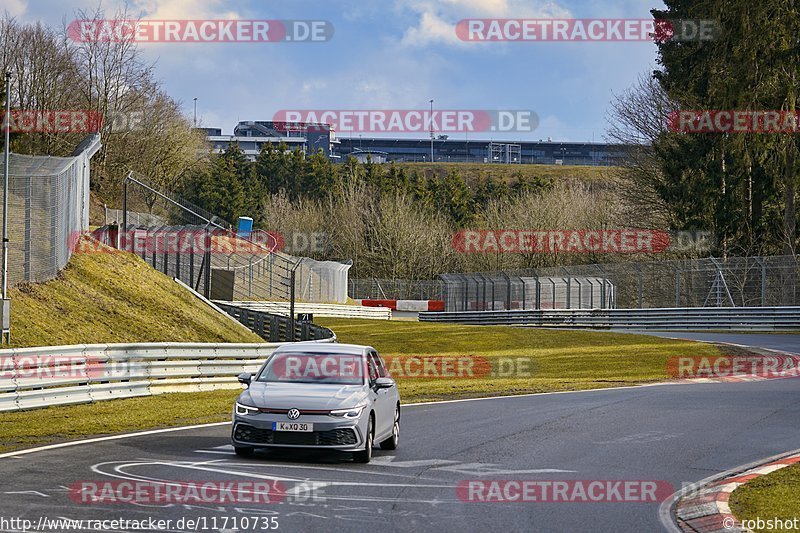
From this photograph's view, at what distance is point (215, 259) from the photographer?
191 feet

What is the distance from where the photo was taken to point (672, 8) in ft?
195

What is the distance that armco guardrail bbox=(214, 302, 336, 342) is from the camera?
3823cm

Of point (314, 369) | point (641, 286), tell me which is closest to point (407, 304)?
point (641, 286)

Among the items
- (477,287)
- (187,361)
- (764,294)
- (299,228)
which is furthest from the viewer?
(299,228)

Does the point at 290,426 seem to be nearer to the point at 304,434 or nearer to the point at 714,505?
the point at 304,434

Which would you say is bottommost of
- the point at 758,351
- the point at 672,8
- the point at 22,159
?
the point at 758,351

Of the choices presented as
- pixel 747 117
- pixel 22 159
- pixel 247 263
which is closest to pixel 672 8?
pixel 747 117

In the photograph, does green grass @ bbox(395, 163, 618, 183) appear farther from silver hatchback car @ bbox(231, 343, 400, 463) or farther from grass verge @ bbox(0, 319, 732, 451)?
silver hatchback car @ bbox(231, 343, 400, 463)

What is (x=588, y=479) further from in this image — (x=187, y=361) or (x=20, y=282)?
(x=20, y=282)

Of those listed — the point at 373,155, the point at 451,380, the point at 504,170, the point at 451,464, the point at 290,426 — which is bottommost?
the point at 451,380

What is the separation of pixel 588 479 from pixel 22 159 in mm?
20001

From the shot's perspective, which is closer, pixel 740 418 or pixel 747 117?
pixel 740 418

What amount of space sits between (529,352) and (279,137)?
454 feet

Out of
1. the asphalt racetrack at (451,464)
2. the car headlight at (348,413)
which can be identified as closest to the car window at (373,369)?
the asphalt racetrack at (451,464)
